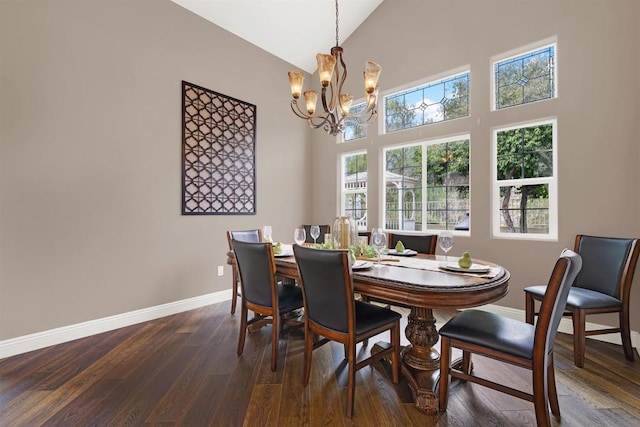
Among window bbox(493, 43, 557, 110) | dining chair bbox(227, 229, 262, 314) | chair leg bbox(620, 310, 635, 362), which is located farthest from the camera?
dining chair bbox(227, 229, 262, 314)

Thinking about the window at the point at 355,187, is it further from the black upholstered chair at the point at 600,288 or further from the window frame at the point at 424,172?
the black upholstered chair at the point at 600,288

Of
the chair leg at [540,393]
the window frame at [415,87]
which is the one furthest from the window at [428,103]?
the chair leg at [540,393]

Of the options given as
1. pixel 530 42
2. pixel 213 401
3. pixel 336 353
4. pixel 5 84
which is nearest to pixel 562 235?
pixel 530 42

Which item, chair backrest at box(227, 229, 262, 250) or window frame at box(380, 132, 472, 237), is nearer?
chair backrest at box(227, 229, 262, 250)

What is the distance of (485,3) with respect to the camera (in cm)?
320

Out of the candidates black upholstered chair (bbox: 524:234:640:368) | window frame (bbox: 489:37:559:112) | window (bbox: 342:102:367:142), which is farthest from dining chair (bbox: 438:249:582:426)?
window (bbox: 342:102:367:142)

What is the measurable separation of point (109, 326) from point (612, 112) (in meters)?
4.93

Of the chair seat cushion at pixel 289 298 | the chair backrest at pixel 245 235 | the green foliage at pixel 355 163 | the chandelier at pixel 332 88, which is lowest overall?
the chair seat cushion at pixel 289 298

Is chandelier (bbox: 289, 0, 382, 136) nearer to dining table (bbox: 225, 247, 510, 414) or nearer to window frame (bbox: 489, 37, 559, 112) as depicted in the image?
dining table (bbox: 225, 247, 510, 414)

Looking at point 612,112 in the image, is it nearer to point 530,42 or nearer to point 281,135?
point 530,42

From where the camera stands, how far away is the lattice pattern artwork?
3.45m

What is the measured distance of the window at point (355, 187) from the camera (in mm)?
4469

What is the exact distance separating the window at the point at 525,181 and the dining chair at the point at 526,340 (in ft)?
5.67

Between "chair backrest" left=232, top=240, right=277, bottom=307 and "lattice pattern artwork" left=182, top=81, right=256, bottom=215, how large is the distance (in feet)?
5.14
